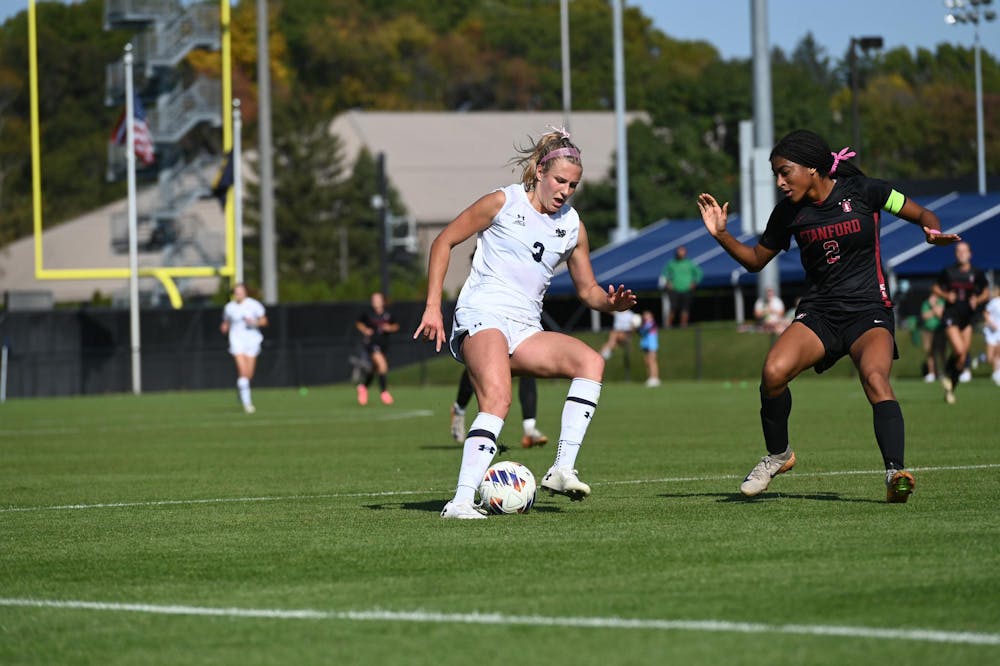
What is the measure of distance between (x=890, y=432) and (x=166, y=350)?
3605 centimetres

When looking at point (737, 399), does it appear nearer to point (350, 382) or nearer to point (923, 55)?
point (350, 382)

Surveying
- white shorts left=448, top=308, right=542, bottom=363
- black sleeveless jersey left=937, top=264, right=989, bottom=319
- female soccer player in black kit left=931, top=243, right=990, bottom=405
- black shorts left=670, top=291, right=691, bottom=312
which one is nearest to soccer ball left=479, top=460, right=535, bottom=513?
white shorts left=448, top=308, right=542, bottom=363

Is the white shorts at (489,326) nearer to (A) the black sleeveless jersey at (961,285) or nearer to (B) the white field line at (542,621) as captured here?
(B) the white field line at (542,621)

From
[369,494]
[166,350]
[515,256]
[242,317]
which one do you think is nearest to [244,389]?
[242,317]

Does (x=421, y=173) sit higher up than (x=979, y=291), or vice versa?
(x=421, y=173)

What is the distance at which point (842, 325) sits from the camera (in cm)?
988

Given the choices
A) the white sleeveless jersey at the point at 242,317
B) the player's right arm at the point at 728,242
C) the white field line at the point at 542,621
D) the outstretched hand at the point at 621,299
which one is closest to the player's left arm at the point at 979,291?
the white sleeveless jersey at the point at 242,317

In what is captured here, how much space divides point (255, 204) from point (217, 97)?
3306 centimetres

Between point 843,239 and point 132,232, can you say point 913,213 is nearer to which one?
point 843,239

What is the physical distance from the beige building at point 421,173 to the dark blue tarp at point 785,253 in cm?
2401

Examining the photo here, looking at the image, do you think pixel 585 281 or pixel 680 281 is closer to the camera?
pixel 585 281

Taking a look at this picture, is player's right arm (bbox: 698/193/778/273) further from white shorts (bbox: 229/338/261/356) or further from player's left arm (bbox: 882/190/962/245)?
white shorts (bbox: 229/338/261/356)

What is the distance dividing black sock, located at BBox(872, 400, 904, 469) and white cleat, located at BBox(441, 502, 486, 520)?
222 cm

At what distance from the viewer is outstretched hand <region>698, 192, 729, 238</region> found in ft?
33.1
